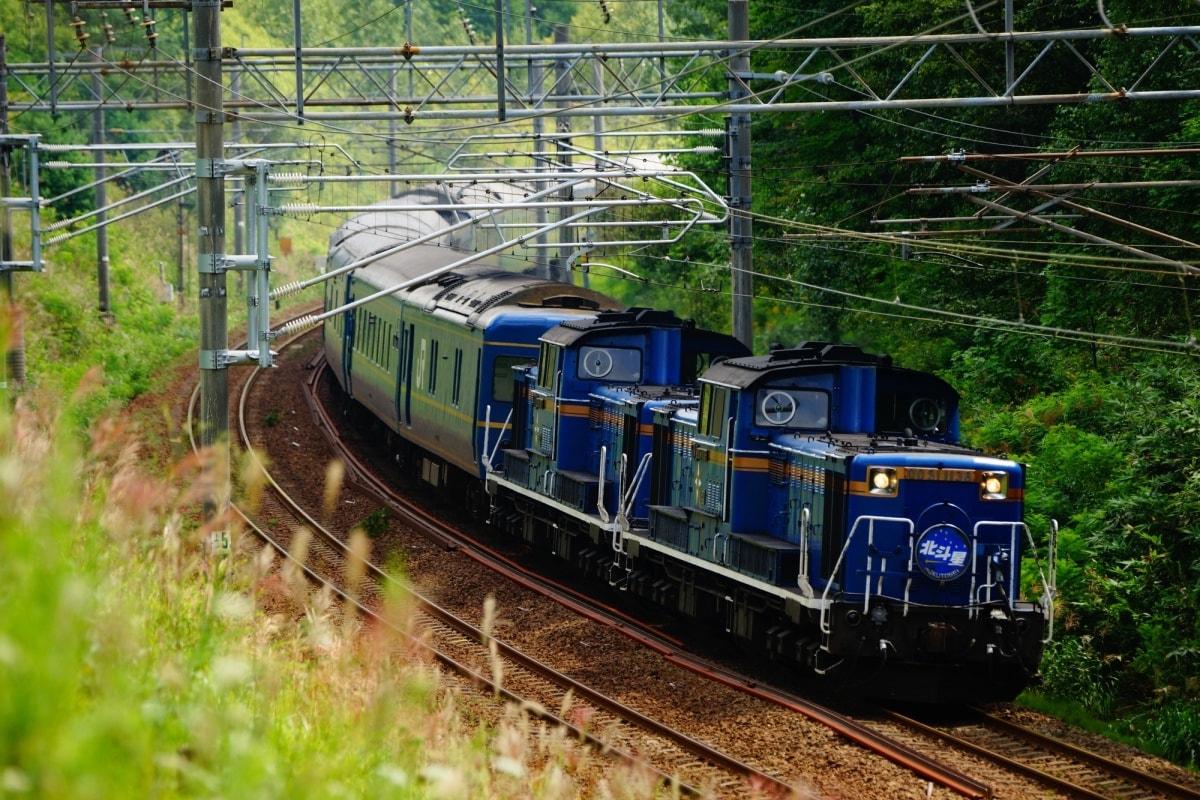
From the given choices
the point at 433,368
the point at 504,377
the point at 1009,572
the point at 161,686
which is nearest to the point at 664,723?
the point at 1009,572

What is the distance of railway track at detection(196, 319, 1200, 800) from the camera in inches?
424

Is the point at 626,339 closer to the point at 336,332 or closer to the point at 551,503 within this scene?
the point at 551,503

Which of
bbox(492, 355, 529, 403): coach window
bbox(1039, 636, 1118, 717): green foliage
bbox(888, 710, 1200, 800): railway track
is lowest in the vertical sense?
bbox(1039, 636, 1118, 717): green foliage

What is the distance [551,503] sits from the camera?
19.0 meters

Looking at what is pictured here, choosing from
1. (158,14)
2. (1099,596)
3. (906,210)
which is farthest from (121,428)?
(158,14)

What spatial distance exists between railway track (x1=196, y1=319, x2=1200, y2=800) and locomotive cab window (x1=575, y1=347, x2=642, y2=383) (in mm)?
2741

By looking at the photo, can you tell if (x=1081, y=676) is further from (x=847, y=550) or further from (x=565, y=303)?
(x=565, y=303)

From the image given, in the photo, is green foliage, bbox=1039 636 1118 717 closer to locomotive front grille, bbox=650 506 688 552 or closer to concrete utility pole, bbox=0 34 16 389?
locomotive front grille, bbox=650 506 688 552

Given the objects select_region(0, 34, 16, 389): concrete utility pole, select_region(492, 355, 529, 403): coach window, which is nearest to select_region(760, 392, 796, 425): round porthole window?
select_region(492, 355, 529, 403): coach window

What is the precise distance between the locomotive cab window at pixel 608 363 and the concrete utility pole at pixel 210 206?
4.60 m

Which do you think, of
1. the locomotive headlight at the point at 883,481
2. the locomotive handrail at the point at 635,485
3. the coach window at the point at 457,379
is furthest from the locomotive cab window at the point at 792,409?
the coach window at the point at 457,379

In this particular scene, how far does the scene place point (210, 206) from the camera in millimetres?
15836

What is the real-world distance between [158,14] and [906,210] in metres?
41.0

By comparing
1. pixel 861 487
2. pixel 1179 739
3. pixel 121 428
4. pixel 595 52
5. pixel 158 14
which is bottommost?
pixel 1179 739
